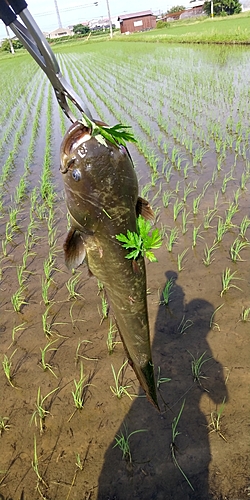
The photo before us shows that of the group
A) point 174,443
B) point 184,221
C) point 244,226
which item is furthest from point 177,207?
point 174,443

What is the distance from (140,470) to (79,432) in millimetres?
475

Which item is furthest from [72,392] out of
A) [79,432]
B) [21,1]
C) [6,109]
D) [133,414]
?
[6,109]

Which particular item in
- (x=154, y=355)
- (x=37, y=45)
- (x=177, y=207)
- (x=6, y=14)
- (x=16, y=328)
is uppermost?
(x=6, y=14)

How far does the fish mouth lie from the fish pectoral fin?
28 cm

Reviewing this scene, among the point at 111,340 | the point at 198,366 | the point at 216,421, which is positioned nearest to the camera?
the point at 216,421

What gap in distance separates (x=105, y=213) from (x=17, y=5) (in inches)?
33.5

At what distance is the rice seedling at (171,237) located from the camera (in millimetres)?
4086

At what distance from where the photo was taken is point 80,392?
2.58 metres

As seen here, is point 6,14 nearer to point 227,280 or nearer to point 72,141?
point 72,141

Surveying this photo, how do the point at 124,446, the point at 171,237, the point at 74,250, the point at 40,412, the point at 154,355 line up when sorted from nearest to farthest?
1. the point at 74,250
2. the point at 124,446
3. the point at 40,412
4. the point at 154,355
5. the point at 171,237

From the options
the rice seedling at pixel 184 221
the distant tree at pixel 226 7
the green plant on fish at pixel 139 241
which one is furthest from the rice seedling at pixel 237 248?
the distant tree at pixel 226 7

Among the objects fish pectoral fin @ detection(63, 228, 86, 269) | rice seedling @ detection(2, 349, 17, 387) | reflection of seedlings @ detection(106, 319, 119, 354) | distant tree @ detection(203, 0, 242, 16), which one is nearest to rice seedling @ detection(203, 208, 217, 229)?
reflection of seedlings @ detection(106, 319, 119, 354)

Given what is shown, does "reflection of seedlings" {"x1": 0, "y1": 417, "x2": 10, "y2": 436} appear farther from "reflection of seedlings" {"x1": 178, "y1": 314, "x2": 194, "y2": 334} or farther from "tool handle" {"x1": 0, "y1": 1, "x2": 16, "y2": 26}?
"tool handle" {"x1": 0, "y1": 1, "x2": 16, "y2": 26}

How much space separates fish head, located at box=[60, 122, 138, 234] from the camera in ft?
4.11
